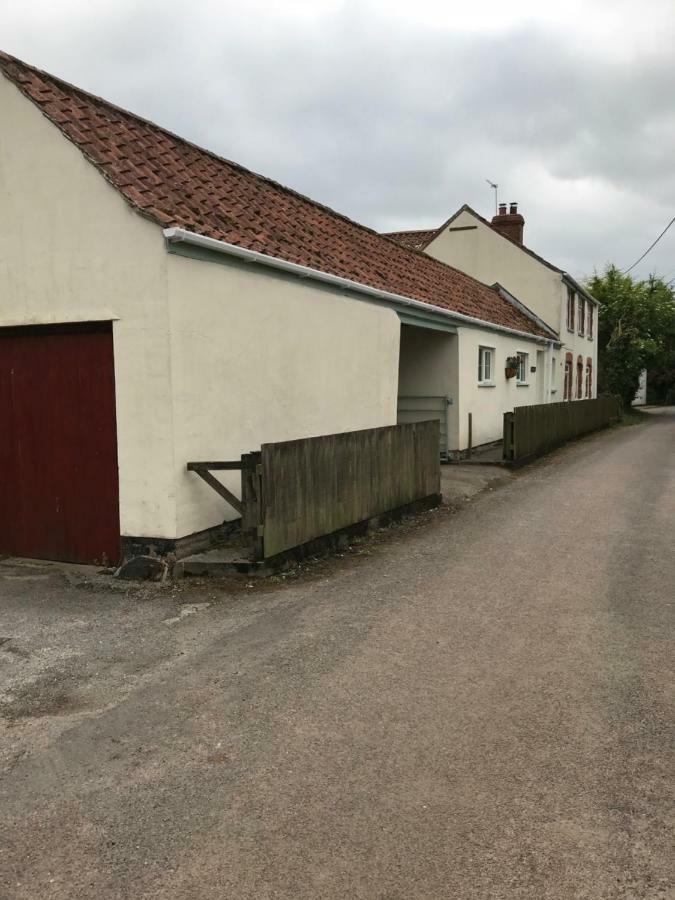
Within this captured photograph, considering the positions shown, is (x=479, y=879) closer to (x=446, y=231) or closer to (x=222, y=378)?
(x=222, y=378)

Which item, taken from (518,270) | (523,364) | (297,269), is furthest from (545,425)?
(297,269)

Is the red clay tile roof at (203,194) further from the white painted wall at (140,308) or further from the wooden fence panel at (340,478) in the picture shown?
the wooden fence panel at (340,478)

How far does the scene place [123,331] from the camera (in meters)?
6.80

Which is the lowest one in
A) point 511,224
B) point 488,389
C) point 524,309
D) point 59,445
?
point 59,445

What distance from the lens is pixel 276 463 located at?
6.79 meters

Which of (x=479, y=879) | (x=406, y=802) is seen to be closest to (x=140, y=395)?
(x=406, y=802)

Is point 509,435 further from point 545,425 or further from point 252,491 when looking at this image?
point 252,491

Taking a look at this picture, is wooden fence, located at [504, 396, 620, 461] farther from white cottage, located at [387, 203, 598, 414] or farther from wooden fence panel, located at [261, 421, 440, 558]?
wooden fence panel, located at [261, 421, 440, 558]

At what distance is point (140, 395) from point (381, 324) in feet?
17.2

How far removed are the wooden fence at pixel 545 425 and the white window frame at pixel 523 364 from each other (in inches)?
55.2

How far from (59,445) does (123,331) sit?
144cm

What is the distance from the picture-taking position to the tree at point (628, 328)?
3491 centimetres

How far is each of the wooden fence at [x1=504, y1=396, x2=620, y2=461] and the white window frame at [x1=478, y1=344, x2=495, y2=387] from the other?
50.2 inches

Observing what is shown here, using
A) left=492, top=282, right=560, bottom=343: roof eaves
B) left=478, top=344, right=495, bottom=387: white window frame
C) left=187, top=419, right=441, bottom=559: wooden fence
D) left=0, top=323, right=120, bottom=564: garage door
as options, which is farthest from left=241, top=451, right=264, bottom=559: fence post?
left=492, top=282, right=560, bottom=343: roof eaves
